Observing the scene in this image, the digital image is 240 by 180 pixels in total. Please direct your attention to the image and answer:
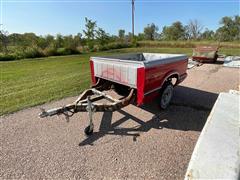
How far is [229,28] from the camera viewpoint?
46.8m

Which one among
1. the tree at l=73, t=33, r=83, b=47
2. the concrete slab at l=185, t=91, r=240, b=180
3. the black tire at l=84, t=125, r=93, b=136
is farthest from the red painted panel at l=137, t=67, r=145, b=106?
the tree at l=73, t=33, r=83, b=47

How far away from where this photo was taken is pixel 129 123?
3.53 meters

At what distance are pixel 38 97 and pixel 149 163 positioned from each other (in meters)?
3.84

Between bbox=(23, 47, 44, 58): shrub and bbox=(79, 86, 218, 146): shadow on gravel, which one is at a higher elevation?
bbox=(23, 47, 44, 58): shrub

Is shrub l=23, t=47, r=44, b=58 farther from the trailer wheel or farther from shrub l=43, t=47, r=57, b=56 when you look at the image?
the trailer wheel

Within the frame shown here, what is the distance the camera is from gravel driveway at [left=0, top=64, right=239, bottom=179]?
2.32 m

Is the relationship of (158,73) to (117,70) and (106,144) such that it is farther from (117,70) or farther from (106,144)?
(106,144)

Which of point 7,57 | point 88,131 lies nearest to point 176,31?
point 7,57

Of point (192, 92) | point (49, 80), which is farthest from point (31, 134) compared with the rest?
point (192, 92)

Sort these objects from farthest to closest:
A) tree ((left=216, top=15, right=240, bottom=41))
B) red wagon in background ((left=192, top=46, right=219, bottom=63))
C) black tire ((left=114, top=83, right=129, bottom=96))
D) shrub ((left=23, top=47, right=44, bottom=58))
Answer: tree ((left=216, top=15, right=240, bottom=41))
shrub ((left=23, top=47, right=44, bottom=58))
red wagon in background ((left=192, top=46, right=219, bottom=63))
black tire ((left=114, top=83, right=129, bottom=96))

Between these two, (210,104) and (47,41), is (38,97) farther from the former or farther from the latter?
(47,41)

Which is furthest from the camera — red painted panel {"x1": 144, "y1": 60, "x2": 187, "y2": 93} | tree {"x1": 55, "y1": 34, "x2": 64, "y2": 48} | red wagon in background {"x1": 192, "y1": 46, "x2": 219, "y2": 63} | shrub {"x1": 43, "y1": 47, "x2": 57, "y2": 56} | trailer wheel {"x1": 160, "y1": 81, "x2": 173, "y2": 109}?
tree {"x1": 55, "y1": 34, "x2": 64, "y2": 48}

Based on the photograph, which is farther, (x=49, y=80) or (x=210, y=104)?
(x=49, y=80)

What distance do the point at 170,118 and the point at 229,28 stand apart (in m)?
55.0
